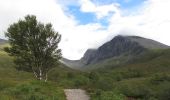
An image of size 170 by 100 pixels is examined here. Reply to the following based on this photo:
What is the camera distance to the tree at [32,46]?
64.2 m

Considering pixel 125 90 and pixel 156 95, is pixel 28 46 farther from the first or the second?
pixel 156 95

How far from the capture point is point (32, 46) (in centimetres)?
6381

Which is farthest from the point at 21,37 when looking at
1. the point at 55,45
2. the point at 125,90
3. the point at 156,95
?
the point at 156,95

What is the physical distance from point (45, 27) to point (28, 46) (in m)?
5.69

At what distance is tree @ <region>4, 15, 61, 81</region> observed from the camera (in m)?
64.2

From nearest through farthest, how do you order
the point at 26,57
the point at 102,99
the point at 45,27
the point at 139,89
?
the point at 102,99, the point at 139,89, the point at 26,57, the point at 45,27

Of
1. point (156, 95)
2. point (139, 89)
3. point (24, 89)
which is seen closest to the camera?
point (24, 89)

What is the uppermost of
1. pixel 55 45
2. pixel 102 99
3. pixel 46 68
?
pixel 55 45

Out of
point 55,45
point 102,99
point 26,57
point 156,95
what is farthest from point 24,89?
point 55,45

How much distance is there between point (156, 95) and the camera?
3984cm

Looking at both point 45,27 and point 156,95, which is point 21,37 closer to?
point 45,27

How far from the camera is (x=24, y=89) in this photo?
3562 cm

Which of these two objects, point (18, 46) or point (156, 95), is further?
point (18, 46)

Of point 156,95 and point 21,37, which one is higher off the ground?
point 21,37
